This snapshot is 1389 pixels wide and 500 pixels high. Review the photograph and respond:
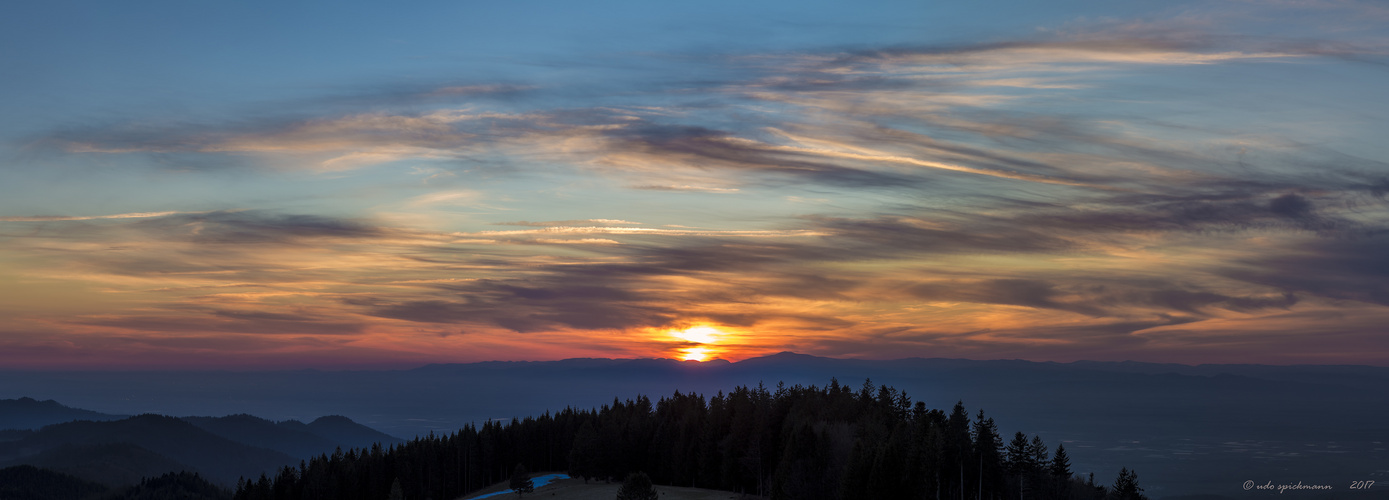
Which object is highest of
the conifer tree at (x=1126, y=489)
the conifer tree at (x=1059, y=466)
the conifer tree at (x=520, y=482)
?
the conifer tree at (x=1059, y=466)

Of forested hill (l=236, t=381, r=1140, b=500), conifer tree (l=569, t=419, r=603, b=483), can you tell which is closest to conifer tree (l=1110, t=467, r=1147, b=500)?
forested hill (l=236, t=381, r=1140, b=500)

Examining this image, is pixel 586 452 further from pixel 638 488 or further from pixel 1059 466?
pixel 1059 466

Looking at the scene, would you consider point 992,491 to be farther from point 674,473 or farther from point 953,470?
point 674,473

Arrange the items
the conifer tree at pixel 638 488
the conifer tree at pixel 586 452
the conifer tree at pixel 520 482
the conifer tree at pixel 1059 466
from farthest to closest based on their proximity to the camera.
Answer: the conifer tree at pixel 586 452 < the conifer tree at pixel 520 482 < the conifer tree at pixel 1059 466 < the conifer tree at pixel 638 488

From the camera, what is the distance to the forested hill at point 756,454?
9927cm

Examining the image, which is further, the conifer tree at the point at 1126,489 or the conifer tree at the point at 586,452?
the conifer tree at the point at 586,452

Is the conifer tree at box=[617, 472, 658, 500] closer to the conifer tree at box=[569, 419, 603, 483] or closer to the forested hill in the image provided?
the forested hill

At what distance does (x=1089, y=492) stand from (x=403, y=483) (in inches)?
4310

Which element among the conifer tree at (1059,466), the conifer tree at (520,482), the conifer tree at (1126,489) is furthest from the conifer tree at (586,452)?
the conifer tree at (1126,489)

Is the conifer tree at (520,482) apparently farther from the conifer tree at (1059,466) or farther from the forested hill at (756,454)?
the conifer tree at (1059,466)

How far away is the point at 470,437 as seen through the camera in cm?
17850

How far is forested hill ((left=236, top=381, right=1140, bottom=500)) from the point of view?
99269 millimetres

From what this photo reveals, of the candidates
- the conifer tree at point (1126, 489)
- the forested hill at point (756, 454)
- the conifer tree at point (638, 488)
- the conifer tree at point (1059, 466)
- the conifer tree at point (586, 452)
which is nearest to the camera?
the forested hill at point (756, 454)

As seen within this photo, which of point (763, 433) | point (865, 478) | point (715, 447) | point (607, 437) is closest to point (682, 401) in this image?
point (607, 437)
